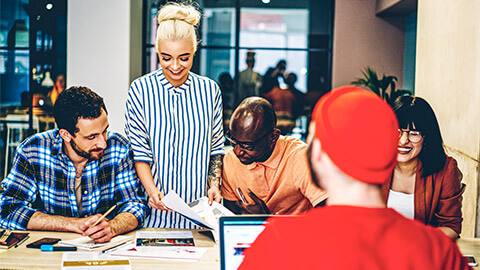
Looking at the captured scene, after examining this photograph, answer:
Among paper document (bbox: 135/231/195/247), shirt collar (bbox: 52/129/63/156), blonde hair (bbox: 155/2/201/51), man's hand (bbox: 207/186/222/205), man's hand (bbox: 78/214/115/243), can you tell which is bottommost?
paper document (bbox: 135/231/195/247)

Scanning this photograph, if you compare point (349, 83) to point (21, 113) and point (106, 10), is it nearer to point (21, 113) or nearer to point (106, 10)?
point (106, 10)

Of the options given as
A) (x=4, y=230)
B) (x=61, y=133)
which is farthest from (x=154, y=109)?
(x=4, y=230)

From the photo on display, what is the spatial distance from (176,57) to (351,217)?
1.92m

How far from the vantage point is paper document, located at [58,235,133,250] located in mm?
2312

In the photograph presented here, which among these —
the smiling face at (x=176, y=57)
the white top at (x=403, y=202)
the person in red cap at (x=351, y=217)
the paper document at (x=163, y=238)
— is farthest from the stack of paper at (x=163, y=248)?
the person in red cap at (x=351, y=217)

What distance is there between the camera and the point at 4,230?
2.45m

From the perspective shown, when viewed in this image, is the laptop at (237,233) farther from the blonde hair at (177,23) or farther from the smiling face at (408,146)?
the blonde hair at (177,23)

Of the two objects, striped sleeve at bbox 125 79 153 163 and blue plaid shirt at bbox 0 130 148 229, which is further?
striped sleeve at bbox 125 79 153 163

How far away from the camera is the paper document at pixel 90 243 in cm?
231

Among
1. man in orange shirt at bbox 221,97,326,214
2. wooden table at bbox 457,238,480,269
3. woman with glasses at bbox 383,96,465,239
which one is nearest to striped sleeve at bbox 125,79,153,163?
man in orange shirt at bbox 221,97,326,214

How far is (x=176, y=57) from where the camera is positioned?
2762 millimetres

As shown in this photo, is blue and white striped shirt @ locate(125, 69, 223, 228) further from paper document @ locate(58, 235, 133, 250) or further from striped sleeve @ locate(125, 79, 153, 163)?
paper document @ locate(58, 235, 133, 250)

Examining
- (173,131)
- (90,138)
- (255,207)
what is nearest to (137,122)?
(173,131)

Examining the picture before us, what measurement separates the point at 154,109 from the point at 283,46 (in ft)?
19.6
